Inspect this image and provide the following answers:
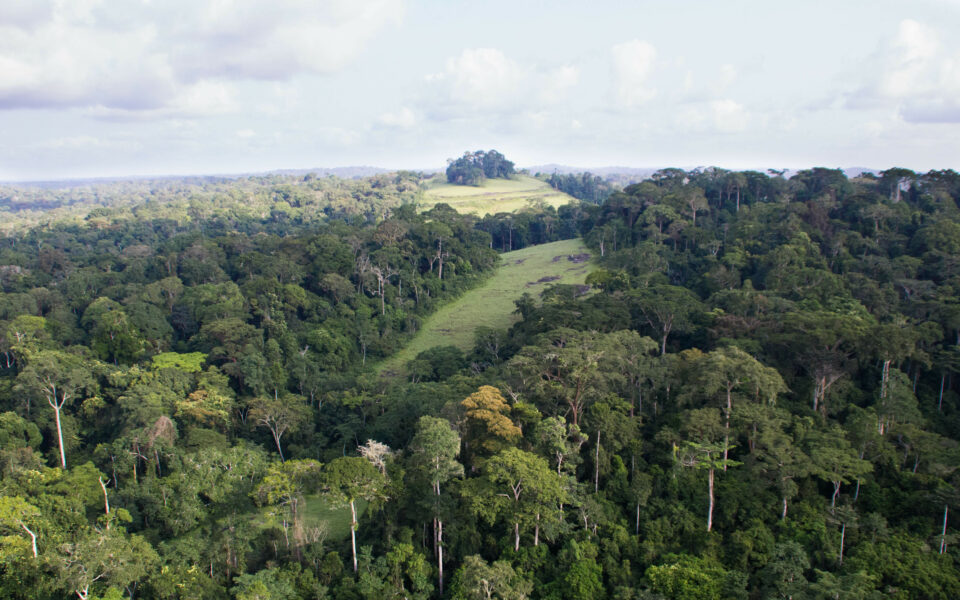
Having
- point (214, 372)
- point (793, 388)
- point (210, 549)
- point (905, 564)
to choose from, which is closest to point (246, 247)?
point (214, 372)

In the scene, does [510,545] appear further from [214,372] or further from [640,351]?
[214,372]

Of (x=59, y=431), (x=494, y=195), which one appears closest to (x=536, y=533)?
(x=59, y=431)

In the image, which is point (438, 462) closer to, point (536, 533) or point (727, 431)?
point (536, 533)

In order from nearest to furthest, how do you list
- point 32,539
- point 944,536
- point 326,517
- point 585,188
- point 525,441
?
1. point 944,536
2. point 32,539
3. point 525,441
4. point 326,517
5. point 585,188

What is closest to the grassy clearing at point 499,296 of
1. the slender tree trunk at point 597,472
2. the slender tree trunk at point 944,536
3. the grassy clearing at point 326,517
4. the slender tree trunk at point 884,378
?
the grassy clearing at point 326,517

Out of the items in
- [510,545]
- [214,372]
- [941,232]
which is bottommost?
[510,545]

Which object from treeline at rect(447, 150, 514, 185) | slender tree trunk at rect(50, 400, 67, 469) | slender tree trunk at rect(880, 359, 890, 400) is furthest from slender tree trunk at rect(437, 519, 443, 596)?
treeline at rect(447, 150, 514, 185)

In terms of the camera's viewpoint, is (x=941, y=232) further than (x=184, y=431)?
Yes
